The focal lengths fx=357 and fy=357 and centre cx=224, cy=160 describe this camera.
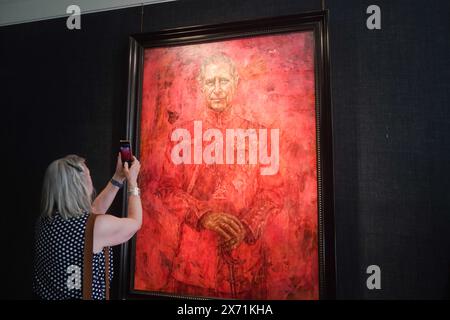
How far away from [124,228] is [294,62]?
1143mm

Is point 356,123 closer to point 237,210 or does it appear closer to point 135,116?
point 237,210

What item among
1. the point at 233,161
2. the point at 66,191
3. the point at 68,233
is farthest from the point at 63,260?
the point at 233,161

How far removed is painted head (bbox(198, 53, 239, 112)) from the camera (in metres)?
1.89

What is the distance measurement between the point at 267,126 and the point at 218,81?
367 mm

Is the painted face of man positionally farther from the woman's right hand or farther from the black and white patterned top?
the black and white patterned top

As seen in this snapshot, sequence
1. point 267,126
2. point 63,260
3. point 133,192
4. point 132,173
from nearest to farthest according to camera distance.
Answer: point 63,260
point 133,192
point 132,173
point 267,126

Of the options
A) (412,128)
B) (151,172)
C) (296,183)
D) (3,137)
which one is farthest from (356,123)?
(3,137)

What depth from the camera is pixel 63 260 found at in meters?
1.28

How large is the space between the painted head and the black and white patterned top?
0.91m

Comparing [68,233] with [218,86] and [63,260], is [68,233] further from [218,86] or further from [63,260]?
[218,86]

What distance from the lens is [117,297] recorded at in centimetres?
193

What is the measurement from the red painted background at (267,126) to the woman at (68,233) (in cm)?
58

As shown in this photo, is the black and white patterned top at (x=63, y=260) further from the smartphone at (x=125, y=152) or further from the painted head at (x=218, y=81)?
the painted head at (x=218, y=81)

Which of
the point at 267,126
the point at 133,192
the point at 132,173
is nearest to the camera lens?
the point at 133,192
